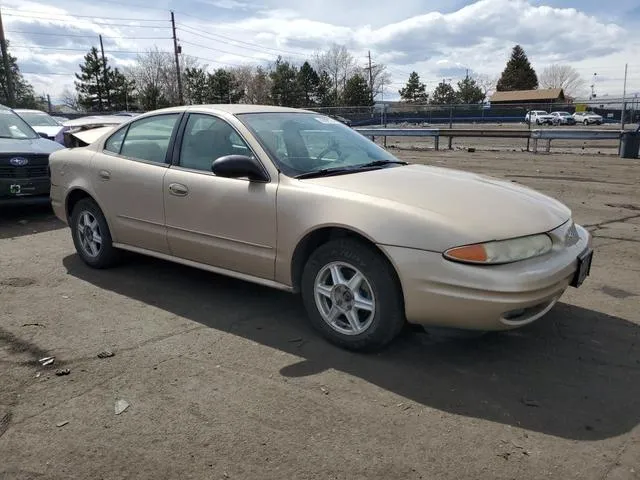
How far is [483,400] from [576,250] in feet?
4.17

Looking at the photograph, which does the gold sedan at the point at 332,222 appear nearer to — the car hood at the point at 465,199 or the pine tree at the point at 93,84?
the car hood at the point at 465,199

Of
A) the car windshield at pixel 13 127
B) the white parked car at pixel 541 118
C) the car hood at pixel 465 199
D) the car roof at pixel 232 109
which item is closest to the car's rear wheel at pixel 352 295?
the car hood at pixel 465 199

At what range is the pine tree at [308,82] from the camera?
72562mm

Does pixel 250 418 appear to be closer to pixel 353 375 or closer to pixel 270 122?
pixel 353 375

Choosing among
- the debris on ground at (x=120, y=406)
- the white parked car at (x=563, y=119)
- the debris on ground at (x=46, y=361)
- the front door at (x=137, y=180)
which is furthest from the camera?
the white parked car at (x=563, y=119)

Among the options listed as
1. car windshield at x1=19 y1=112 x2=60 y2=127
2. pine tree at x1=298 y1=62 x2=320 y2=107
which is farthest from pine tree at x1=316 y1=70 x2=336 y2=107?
car windshield at x1=19 y1=112 x2=60 y2=127

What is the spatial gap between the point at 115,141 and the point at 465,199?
3.48 m

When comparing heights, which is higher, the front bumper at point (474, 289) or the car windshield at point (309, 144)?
the car windshield at point (309, 144)

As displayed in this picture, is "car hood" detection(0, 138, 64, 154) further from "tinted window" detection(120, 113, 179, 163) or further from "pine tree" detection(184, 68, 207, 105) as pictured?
"pine tree" detection(184, 68, 207, 105)

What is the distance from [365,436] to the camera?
2.79 metres

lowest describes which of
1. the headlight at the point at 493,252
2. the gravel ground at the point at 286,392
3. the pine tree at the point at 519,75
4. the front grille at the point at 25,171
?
the gravel ground at the point at 286,392

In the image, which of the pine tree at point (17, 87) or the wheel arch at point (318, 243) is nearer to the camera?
the wheel arch at point (318, 243)

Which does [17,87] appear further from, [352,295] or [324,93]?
[352,295]

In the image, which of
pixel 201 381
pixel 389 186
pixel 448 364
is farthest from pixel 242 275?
pixel 448 364
